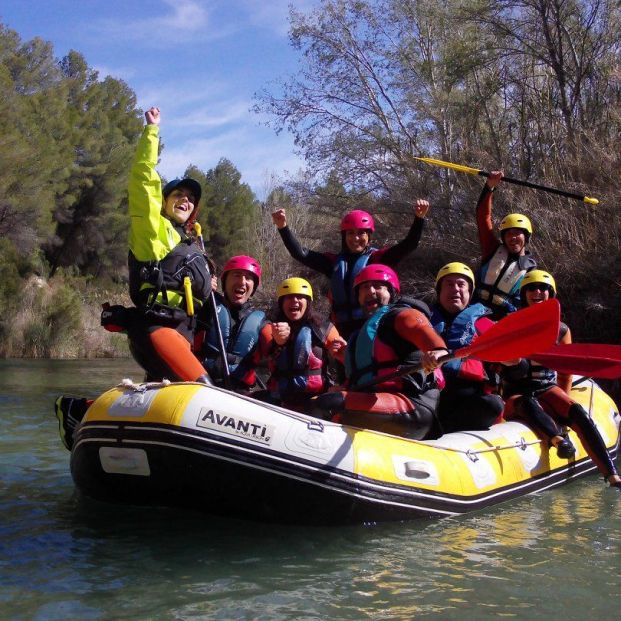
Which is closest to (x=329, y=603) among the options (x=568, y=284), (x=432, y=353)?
(x=432, y=353)

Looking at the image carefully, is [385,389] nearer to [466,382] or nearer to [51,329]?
[466,382]

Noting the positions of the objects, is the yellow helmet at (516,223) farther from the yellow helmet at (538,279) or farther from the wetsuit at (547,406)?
the wetsuit at (547,406)

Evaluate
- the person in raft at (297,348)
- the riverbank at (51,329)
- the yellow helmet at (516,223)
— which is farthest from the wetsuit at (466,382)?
the riverbank at (51,329)

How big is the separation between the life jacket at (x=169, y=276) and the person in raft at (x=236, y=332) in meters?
0.53

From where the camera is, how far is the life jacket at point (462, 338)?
5074 millimetres

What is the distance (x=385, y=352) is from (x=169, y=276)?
49.4 inches

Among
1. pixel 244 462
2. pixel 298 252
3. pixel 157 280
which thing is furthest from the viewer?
pixel 298 252

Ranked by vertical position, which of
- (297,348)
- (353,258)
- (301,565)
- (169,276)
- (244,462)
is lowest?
(301,565)

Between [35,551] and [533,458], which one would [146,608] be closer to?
[35,551]

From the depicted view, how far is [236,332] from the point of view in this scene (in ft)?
17.5

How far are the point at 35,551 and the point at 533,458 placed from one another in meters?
3.02

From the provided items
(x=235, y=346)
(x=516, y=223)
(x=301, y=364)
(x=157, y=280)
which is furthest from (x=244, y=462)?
(x=516, y=223)

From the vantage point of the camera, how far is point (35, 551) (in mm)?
3871

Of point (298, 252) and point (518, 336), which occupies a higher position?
point (298, 252)
